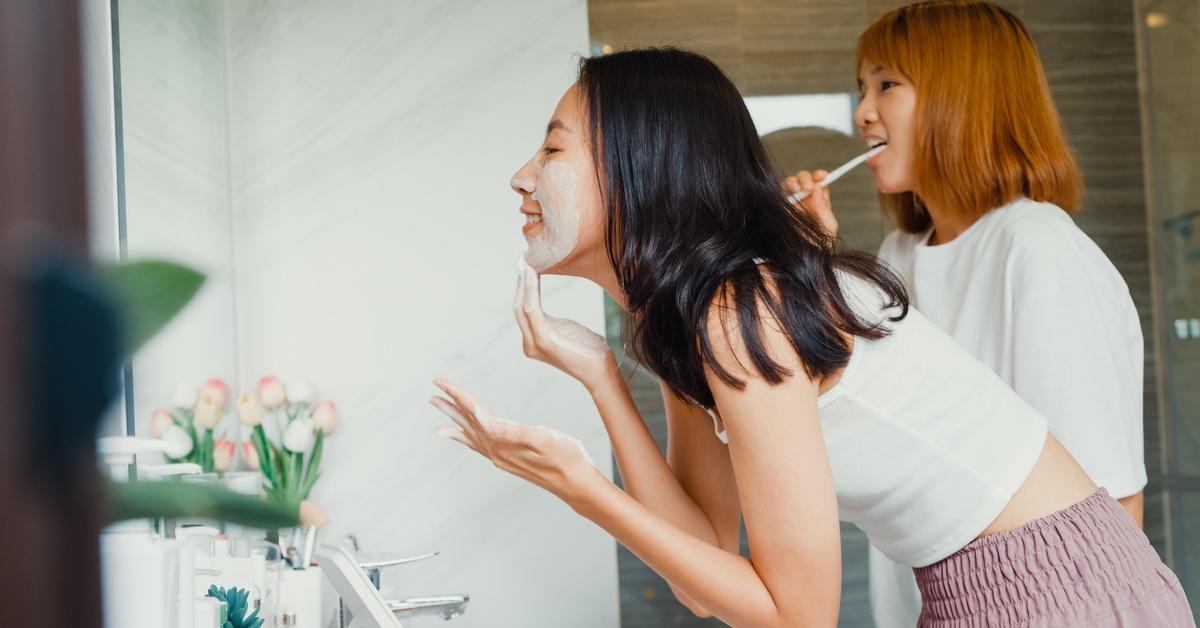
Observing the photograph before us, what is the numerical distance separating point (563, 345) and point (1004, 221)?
24.1 inches

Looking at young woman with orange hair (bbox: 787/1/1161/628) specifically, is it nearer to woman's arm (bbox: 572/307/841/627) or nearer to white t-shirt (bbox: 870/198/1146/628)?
white t-shirt (bbox: 870/198/1146/628)

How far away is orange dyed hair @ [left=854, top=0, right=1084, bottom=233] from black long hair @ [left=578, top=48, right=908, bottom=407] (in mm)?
397

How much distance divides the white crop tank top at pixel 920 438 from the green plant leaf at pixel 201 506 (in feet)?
2.30

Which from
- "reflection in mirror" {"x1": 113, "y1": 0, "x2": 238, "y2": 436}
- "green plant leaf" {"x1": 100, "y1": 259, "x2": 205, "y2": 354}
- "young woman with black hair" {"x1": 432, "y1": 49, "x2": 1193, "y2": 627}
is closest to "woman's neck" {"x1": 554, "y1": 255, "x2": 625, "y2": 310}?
"young woman with black hair" {"x1": 432, "y1": 49, "x2": 1193, "y2": 627}

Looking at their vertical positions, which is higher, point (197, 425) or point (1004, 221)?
point (1004, 221)

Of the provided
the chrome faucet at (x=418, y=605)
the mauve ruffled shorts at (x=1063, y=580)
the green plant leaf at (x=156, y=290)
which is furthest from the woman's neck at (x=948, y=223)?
the green plant leaf at (x=156, y=290)

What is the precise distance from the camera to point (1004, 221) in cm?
131

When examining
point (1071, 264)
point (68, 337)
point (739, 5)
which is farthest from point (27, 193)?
point (739, 5)

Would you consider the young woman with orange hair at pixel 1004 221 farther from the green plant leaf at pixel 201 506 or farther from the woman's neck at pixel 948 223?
the green plant leaf at pixel 201 506

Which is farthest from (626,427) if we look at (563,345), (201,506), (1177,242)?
(1177,242)

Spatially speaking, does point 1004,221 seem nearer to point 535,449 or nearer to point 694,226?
point 694,226

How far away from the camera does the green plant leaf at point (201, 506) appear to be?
8.3 inches

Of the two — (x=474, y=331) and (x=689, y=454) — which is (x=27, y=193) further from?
(x=474, y=331)

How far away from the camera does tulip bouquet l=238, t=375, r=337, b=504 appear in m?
1.40
